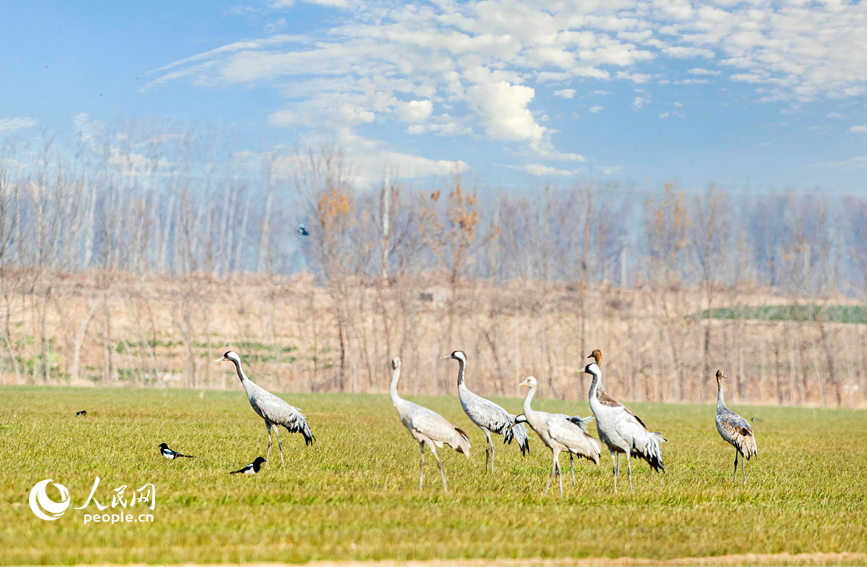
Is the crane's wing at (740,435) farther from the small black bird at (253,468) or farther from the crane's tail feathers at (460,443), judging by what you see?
the small black bird at (253,468)

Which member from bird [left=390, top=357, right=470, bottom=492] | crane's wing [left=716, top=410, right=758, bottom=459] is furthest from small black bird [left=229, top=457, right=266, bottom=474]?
crane's wing [left=716, top=410, right=758, bottom=459]

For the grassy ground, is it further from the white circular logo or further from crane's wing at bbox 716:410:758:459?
crane's wing at bbox 716:410:758:459

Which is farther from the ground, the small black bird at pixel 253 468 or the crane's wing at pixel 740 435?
the crane's wing at pixel 740 435

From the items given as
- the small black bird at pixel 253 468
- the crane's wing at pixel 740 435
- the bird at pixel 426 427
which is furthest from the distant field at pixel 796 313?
the small black bird at pixel 253 468

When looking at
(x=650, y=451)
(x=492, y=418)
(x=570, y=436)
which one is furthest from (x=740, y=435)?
(x=492, y=418)

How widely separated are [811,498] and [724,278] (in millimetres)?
46615

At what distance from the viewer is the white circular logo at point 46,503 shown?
8.24 meters

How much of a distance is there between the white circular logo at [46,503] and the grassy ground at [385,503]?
117mm

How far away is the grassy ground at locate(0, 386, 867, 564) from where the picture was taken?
7469mm

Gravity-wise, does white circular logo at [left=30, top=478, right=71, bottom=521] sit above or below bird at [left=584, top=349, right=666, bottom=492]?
below

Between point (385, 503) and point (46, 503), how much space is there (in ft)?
12.7

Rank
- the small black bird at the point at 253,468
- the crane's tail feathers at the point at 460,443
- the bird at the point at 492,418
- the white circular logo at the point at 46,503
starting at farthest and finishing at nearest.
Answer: the bird at the point at 492,418 → the small black bird at the point at 253,468 → the crane's tail feathers at the point at 460,443 → the white circular logo at the point at 46,503

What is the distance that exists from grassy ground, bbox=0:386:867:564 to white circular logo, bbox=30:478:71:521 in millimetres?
117

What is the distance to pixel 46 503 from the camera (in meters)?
8.52
